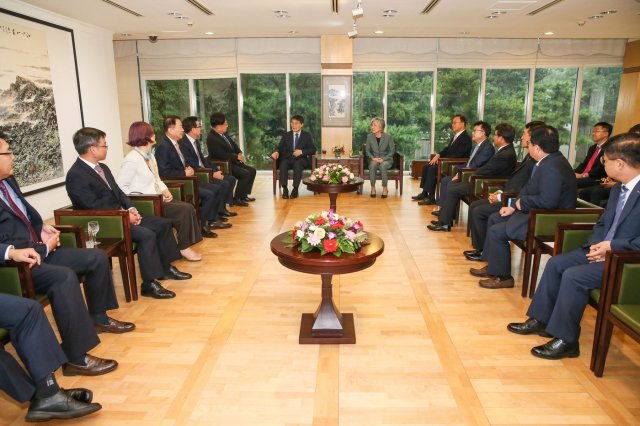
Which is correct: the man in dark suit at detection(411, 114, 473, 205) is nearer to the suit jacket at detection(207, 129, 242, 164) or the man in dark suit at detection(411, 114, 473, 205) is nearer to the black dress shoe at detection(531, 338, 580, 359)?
the suit jacket at detection(207, 129, 242, 164)

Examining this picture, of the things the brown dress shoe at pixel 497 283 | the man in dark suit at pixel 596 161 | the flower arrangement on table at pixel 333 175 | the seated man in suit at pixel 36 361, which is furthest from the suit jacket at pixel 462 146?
the seated man in suit at pixel 36 361

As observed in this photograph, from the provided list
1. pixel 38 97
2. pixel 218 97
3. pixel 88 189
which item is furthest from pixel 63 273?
pixel 218 97

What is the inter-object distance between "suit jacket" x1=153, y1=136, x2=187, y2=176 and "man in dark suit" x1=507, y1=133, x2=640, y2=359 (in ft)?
14.5

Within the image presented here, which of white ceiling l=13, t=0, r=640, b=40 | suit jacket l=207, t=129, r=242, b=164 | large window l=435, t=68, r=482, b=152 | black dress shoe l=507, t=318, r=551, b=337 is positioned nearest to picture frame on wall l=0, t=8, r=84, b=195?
white ceiling l=13, t=0, r=640, b=40

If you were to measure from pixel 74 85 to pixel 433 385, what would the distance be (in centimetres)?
717

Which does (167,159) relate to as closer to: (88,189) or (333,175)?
(88,189)

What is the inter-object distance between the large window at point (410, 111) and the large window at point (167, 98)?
472cm

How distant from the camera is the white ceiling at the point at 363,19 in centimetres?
632

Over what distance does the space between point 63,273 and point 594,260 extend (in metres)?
3.37

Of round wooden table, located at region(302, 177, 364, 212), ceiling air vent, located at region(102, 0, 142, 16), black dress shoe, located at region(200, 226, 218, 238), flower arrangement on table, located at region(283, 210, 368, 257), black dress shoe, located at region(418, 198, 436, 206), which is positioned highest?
ceiling air vent, located at region(102, 0, 142, 16)

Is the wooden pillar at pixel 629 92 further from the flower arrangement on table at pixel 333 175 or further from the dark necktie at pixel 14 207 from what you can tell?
the dark necktie at pixel 14 207

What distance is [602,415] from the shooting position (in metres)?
2.48

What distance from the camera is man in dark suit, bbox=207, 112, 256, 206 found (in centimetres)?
765

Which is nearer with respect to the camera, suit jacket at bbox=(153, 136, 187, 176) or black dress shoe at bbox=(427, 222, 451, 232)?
suit jacket at bbox=(153, 136, 187, 176)
